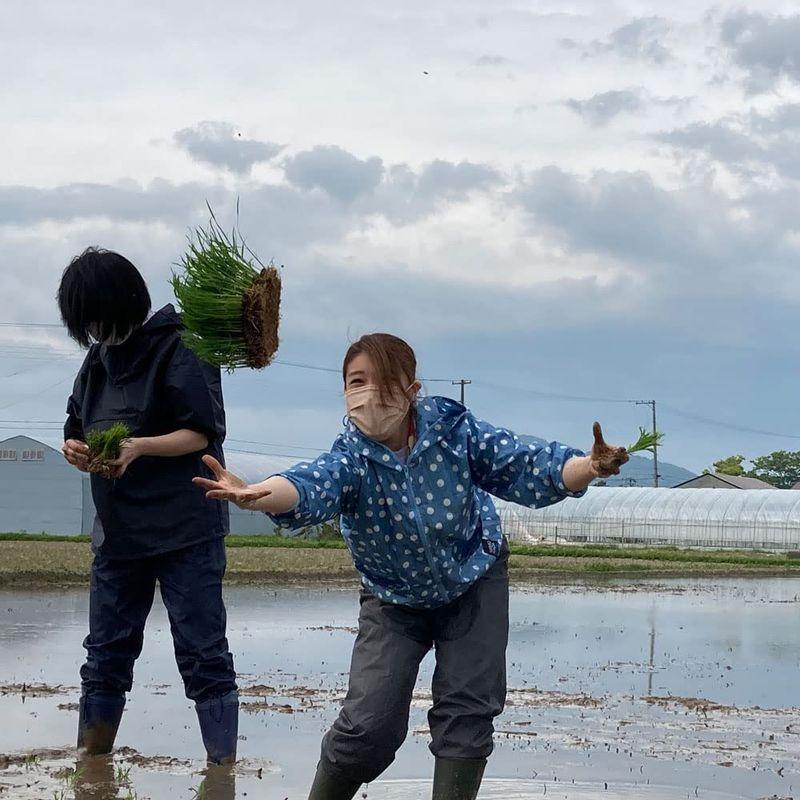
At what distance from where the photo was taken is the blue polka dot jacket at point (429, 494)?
421 centimetres

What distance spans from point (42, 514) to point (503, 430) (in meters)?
40.3

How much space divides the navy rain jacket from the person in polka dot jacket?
103 cm

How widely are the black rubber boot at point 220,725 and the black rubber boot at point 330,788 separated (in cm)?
102

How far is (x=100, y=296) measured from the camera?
206 inches

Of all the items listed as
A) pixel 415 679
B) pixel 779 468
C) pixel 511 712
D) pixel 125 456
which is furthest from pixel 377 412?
pixel 779 468

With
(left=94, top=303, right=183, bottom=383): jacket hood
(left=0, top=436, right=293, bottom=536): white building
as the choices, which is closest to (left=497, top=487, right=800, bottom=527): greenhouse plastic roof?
(left=0, top=436, right=293, bottom=536): white building

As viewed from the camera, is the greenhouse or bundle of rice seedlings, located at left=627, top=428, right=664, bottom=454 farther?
the greenhouse

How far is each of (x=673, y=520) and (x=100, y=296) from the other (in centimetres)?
4408

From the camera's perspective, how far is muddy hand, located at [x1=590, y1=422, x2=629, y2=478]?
4.04 metres

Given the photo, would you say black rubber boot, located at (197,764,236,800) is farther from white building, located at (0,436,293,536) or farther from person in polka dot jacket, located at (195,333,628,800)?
white building, located at (0,436,293,536)

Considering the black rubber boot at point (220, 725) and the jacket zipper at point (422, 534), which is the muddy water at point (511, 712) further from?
the jacket zipper at point (422, 534)

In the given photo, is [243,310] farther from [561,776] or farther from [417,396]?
[561,776]

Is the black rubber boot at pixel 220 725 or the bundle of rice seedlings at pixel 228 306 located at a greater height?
the bundle of rice seedlings at pixel 228 306

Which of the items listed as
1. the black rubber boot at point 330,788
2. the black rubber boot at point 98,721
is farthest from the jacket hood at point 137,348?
the black rubber boot at point 330,788
